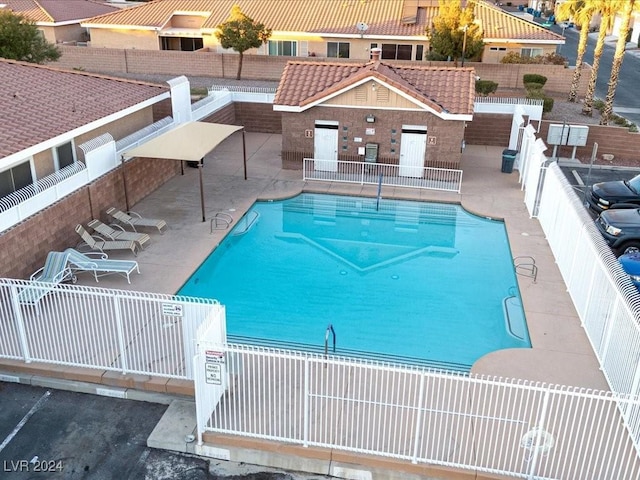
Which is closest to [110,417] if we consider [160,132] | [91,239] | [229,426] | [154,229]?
[229,426]

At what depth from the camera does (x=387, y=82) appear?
2325cm

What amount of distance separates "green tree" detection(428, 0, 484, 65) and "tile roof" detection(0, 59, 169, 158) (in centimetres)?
2015

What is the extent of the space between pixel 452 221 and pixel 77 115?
1275cm

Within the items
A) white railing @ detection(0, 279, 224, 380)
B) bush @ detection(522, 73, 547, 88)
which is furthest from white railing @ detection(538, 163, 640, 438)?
bush @ detection(522, 73, 547, 88)

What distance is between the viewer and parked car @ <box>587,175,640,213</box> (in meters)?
20.2

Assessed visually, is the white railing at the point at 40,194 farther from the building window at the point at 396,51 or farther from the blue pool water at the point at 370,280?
the building window at the point at 396,51

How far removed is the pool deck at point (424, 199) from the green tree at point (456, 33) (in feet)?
35.3

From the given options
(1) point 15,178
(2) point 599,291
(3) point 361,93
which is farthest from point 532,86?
(1) point 15,178

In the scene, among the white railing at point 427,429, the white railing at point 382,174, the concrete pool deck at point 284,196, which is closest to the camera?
the white railing at point 427,429

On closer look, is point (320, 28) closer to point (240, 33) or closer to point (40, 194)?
point (240, 33)

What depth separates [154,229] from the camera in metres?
19.4

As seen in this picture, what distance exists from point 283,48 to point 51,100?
27.6 meters

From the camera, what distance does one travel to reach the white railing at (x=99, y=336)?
11719 millimetres

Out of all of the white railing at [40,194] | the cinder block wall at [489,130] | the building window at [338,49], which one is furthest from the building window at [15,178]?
the building window at [338,49]
